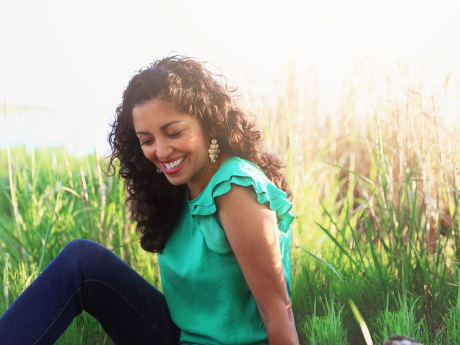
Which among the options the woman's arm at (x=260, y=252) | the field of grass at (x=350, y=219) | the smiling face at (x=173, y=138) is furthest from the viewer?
the field of grass at (x=350, y=219)

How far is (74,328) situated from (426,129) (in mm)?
1610

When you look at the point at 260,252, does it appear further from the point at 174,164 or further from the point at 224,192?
the point at 174,164

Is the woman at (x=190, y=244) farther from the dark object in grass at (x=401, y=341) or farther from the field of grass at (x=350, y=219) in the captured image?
the dark object in grass at (x=401, y=341)

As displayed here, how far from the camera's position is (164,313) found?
6.22 feet

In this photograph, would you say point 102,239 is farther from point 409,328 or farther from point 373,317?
point 409,328

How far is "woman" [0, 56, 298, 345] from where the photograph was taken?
1.50m

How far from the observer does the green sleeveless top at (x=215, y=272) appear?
1.55 metres

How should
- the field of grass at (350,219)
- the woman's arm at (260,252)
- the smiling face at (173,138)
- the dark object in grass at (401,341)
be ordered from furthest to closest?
the field of grass at (350,219)
the smiling face at (173,138)
the woman's arm at (260,252)
the dark object in grass at (401,341)

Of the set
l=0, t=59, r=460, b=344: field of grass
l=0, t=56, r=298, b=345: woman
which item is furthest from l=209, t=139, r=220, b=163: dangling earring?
l=0, t=59, r=460, b=344: field of grass

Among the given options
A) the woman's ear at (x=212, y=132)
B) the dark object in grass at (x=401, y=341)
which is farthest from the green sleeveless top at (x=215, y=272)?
the dark object in grass at (x=401, y=341)

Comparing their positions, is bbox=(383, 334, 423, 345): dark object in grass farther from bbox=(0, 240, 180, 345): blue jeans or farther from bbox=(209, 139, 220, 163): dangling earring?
bbox=(0, 240, 180, 345): blue jeans

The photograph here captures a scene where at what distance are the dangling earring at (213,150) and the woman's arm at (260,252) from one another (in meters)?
0.19

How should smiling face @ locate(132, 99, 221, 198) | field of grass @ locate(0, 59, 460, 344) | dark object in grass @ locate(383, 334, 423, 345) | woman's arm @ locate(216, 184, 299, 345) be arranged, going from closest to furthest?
1. dark object in grass @ locate(383, 334, 423, 345)
2. woman's arm @ locate(216, 184, 299, 345)
3. smiling face @ locate(132, 99, 221, 198)
4. field of grass @ locate(0, 59, 460, 344)

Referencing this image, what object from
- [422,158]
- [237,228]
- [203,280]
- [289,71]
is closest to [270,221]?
[237,228]
